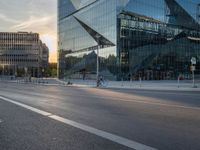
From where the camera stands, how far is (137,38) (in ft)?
249

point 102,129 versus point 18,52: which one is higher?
point 18,52

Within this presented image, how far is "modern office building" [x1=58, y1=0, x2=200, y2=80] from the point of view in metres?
74.1

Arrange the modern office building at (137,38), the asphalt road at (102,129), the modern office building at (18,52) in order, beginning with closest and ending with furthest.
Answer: the asphalt road at (102,129) < the modern office building at (137,38) < the modern office building at (18,52)

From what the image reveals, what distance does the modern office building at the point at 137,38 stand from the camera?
74062 millimetres

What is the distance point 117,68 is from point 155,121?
63.5 meters

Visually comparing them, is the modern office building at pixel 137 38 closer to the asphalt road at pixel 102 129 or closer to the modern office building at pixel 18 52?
the asphalt road at pixel 102 129

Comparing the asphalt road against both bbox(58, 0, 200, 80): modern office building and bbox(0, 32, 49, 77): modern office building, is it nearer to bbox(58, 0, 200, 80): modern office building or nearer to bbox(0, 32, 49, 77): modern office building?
bbox(58, 0, 200, 80): modern office building

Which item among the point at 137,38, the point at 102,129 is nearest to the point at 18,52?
the point at 137,38

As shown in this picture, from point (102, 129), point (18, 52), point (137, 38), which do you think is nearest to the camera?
point (102, 129)

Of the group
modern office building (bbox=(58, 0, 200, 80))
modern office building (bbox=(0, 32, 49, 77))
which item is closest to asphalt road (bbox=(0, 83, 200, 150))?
modern office building (bbox=(58, 0, 200, 80))

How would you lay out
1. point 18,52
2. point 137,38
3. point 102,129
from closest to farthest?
point 102,129 < point 137,38 < point 18,52

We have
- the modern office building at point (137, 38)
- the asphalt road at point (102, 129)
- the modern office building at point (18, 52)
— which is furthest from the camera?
the modern office building at point (18, 52)

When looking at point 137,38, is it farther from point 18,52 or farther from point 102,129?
point 18,52

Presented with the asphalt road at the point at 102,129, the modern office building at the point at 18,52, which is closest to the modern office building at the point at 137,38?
the asphalt road at the point at 102,129
